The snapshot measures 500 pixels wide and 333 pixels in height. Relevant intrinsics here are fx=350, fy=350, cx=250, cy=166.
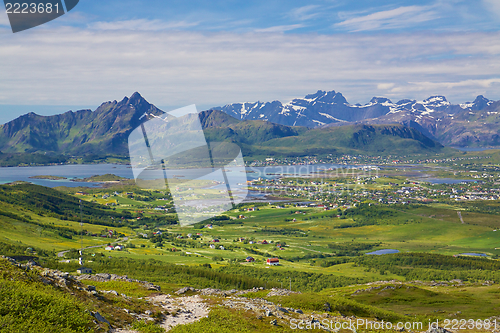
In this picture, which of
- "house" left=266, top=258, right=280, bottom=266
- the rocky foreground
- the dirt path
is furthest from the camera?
"house" left=266, top=258, right=280, bottom=266

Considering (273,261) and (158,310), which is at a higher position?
(158,310)

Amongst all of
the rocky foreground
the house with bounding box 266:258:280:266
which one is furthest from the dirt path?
the house with bounding box 266:258:280:266

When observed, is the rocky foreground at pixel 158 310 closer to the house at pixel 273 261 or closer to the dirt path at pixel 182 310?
the dirt path at pixel 182 310

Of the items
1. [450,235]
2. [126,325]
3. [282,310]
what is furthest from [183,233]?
[126,325]

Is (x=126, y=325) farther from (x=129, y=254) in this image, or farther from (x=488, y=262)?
(x=488, y=262)

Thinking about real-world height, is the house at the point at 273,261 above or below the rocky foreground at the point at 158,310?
below

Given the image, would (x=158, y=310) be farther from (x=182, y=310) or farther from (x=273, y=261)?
(x=273, y=261)

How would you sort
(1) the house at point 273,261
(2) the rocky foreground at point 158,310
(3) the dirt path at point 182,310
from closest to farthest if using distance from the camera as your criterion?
(2) the rocky foreground at point 158,310 → (3) the dirt path at point 182,310 → (1) the house at point 273,261

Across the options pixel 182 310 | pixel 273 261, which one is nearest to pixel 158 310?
pixel 182 310

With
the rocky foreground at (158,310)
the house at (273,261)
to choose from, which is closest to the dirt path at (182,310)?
the rocky foreground at (158,310)

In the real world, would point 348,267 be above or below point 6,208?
below

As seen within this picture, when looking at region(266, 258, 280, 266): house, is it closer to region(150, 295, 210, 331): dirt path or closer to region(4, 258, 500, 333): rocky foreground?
region(4, 258, 500, 333): rocky foreground
